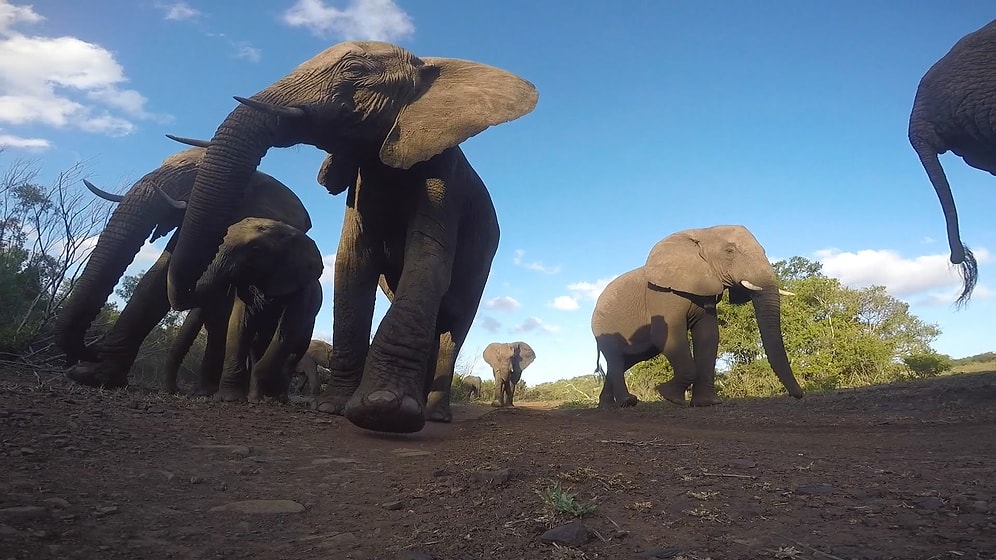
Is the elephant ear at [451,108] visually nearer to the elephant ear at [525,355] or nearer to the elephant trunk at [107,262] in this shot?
the elephant trunk at [107,262]

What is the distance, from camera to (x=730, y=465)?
2.94m

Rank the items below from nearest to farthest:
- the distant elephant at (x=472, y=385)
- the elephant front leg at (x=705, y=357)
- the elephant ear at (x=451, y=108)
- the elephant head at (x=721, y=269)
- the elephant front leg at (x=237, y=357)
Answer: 1. the elephant ear at (x=451, y=108)
2. the elephant front leg at (x=237, y=357)
3. the elephant head at (x=721, y=269)
4. the elephant front leg at (x=705, y=357)
5. the distant elephant at (x=472, y=385)

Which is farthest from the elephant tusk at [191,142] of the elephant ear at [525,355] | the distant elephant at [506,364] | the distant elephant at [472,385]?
the distant elephant at [472,385]

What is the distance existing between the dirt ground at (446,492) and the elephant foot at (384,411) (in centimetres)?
12

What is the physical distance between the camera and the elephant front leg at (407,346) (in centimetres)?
385

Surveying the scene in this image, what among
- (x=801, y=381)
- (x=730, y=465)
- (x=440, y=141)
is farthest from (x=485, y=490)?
(x=801, y=381)

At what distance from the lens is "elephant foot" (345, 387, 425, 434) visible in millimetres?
3807

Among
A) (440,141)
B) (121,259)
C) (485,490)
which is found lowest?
(485,490)

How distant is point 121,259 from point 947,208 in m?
8.31

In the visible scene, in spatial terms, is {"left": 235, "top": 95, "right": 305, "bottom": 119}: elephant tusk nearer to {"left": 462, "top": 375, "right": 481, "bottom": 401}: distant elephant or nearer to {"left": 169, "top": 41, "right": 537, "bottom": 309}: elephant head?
{"left": 169, "top": 41, "right": 537, "bottom": 309}: elephant head

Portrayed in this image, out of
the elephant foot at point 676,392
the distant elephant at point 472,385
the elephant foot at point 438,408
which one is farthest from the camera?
the distant elephant at point 472,385

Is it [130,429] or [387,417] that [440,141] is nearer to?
[387,417]

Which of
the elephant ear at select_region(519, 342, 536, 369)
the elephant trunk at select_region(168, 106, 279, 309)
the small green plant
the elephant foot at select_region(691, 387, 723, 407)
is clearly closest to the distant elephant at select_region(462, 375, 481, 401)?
the elephant ear at select_region(519, 342, 536, 369)

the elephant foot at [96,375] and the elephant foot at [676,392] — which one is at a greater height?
the elephant foot at [676,392]
